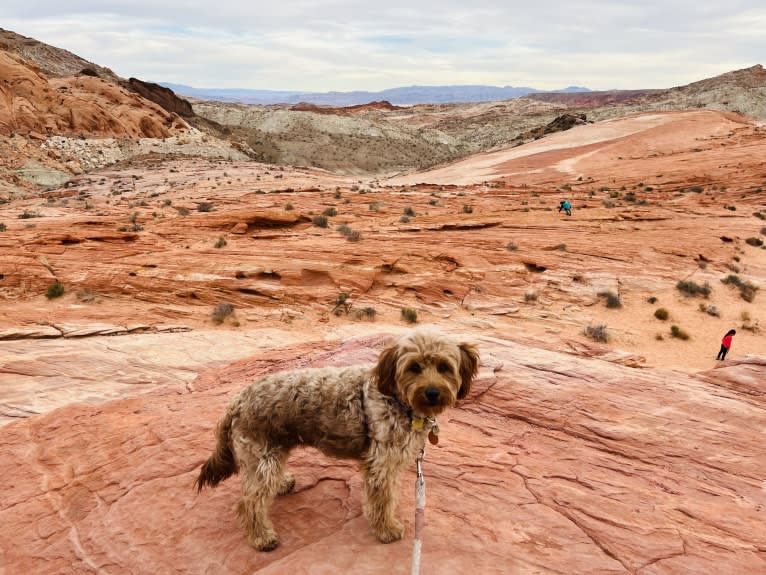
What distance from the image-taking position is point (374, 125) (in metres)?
85.8

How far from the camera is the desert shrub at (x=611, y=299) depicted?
15000 mm

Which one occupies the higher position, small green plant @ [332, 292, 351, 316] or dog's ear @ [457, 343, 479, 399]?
dog's ear @ [457, 343, 479, 399]

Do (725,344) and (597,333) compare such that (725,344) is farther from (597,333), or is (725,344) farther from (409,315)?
(409,315)

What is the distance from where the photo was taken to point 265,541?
400 cm

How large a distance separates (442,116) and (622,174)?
93.9 m

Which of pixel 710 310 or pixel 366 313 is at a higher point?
pixel 366 313

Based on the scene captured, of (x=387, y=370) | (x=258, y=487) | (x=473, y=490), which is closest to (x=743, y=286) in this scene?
(x=473, y=490)

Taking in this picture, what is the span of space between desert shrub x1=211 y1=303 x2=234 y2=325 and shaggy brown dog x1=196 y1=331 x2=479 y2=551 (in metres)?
8.02

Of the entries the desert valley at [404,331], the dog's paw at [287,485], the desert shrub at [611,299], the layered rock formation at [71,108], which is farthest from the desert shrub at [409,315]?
the layered rock formation at [71,108]

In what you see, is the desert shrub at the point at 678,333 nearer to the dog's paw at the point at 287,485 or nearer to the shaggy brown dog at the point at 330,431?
the shaggy brown dog at the point at 330,431

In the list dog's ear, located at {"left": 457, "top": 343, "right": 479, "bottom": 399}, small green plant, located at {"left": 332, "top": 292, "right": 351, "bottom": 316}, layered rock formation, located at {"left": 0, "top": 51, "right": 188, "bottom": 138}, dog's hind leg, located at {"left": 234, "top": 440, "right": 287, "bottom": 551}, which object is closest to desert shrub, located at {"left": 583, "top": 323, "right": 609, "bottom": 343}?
small green plant, located at {"left": 332, "top": 292, "right": 351, "bottom": 316}

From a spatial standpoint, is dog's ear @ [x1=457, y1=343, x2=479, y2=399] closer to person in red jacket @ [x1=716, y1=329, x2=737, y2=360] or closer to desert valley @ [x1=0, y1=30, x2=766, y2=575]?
desert valley @ [x1=0, y1=30, x2=766, y2=575]

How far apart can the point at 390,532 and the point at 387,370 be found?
54.0 inches

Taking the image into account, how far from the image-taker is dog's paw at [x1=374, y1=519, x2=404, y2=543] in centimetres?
394
